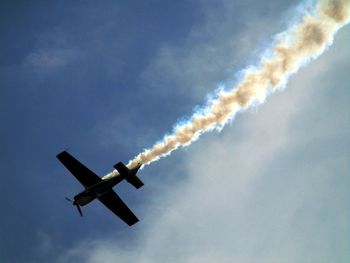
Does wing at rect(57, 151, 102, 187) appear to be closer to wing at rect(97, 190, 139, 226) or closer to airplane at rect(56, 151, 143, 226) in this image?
airplane at rect(56, 151, 143, 226)

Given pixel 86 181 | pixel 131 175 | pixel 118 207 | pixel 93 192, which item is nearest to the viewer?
pixel 131 175

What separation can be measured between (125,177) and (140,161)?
2.06m

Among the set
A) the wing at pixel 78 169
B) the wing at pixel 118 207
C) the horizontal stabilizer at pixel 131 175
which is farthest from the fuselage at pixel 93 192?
the horizontal stabilizer at pixel 131 175

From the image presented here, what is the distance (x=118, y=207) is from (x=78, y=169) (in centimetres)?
752

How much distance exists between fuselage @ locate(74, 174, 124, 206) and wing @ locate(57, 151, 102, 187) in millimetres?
526

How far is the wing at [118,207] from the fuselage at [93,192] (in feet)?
8.89

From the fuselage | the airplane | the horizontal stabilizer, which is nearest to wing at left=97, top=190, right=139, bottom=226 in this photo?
the airplane

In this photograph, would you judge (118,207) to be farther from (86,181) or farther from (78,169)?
(78,169)

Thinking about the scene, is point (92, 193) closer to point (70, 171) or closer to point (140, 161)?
point (70, 171)

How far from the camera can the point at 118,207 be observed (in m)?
52.2

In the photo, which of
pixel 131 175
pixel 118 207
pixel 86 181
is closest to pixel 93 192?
pixel 86 181

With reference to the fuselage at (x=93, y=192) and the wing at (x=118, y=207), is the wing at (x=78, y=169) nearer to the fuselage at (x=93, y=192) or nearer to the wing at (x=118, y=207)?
the fuselage at (x=93, y=192)

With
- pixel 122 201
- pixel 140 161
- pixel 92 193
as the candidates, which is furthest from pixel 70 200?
pixel 140 161

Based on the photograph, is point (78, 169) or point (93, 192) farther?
point (93, 192)
